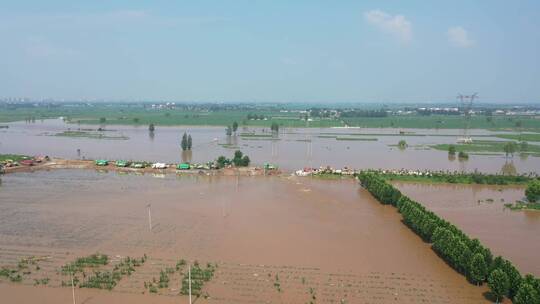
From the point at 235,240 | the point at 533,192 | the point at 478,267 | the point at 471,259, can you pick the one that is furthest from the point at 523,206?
the point at 235,240

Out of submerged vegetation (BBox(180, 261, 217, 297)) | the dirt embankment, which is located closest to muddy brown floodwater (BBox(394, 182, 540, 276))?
the dirt embankment

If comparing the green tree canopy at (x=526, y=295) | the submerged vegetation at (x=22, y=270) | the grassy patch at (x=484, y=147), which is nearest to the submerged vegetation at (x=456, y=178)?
the grassy patch at (x=484, y=147)

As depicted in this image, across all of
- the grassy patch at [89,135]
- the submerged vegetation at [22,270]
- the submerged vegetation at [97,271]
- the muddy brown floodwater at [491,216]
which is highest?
the grassy patch at [89,135]

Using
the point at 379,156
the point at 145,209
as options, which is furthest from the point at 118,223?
the point at 379,156

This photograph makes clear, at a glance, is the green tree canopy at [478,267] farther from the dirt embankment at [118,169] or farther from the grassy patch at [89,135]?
the grassy patch at [89,135]

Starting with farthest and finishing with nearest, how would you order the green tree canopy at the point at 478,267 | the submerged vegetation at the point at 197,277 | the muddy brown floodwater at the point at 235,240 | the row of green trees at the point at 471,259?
the green tree canopy at the point at 478,267
the muddy brown floodwater at the point at 235,240
the submerged vegetation at the point at 197,277
the row of green trees at the point at 471,259

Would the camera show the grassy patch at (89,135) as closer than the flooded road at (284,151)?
No

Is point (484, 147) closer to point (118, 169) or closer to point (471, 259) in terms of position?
point (118, 169)
